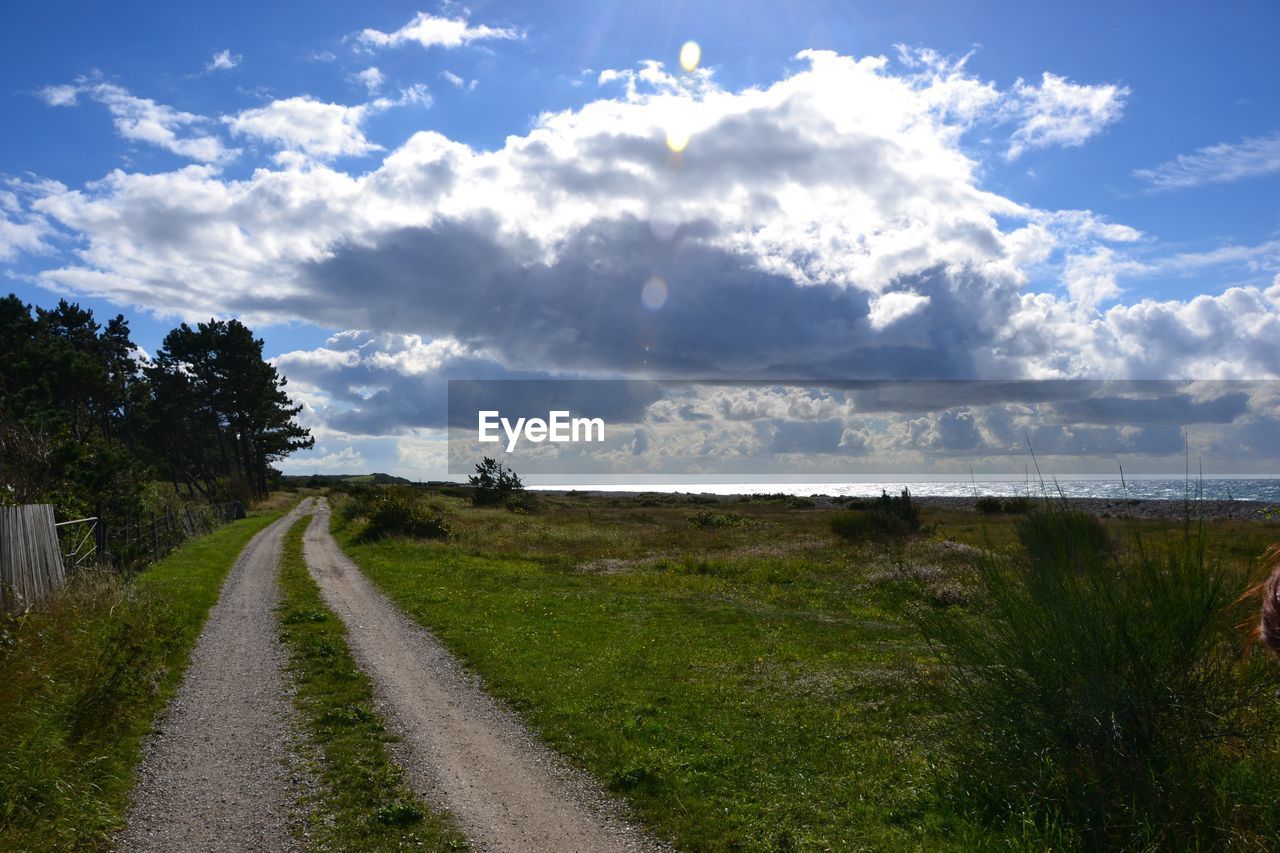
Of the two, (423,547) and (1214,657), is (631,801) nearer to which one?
(1214,657)

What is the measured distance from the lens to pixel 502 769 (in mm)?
9617

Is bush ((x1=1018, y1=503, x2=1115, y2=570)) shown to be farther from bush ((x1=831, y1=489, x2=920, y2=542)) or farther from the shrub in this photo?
the shrub

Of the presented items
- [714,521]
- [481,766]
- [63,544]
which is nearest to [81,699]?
[481,766]

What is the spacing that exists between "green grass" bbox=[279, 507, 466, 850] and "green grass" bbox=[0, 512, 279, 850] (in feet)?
6.30

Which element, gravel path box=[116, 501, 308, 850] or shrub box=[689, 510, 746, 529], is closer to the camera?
gravel path box=[116, 501, 308, 850]

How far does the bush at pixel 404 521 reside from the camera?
134ft

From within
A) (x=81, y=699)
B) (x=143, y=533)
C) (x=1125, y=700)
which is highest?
(x=1125, y=700)

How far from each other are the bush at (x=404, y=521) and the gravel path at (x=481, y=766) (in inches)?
987

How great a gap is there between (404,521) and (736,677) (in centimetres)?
3058

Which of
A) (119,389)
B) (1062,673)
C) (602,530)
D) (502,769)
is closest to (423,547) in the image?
(602,530)

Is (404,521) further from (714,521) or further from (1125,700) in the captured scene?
(1125,700)

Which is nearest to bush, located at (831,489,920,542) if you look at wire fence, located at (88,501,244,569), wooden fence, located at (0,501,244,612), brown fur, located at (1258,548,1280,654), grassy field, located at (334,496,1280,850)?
grassy field, located at (334,496,1280,850)

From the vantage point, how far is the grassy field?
821 cm

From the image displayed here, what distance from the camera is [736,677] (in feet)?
46.9
